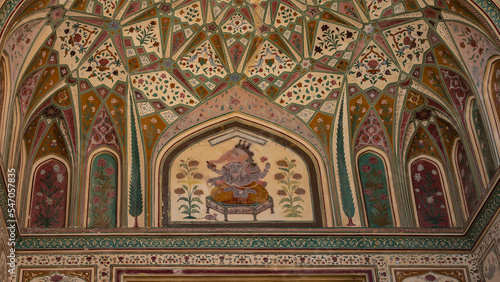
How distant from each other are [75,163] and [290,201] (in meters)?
2.84

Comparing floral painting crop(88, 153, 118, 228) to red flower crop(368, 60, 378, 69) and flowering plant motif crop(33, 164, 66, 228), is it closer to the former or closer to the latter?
flowering plant motif crop(33, 164, 66, 228)

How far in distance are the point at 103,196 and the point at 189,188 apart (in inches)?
43.7

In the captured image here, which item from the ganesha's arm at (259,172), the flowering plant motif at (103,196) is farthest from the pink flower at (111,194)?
the ganesha's arm at (259,172)

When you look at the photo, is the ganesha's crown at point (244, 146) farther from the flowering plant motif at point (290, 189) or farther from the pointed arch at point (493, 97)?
the pointed arch at point (493, 97)

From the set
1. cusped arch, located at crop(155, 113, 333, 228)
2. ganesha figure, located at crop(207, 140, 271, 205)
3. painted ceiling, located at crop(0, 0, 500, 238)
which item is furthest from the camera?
ganesha figure, located at crop(207, 140, 271, 205)

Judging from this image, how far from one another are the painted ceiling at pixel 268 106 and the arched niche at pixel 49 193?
2cm

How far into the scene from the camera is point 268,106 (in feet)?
40.1

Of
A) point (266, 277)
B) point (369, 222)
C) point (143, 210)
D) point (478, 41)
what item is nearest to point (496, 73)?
point (478, 41)

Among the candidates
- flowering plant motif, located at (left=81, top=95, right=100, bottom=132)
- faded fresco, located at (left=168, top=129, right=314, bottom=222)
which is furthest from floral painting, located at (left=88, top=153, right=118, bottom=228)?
faded fresco, located at (left=168, top=129, right=314, bottom=222)

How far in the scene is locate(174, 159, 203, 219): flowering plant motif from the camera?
1129 centimetres

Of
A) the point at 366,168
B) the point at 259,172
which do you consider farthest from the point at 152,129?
the point at 366,168

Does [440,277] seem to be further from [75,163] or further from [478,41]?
[75,163]

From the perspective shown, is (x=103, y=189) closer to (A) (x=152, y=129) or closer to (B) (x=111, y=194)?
(B) (x=111, y=194)

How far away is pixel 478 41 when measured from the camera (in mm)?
10727
